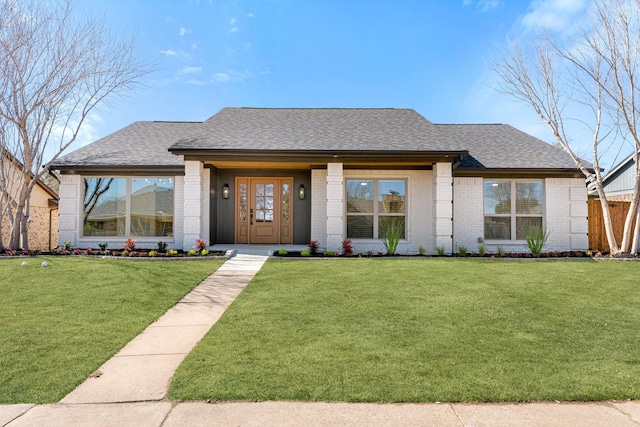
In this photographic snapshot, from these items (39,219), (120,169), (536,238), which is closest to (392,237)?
(536,238)

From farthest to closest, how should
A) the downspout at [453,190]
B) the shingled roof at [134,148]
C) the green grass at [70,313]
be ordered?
1. the shingled roof at [134,148]
2. the downspout at [453,190]
3. the green grass at [70,313]

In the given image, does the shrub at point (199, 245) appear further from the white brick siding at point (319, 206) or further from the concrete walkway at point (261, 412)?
the concrete walkway at point (261, 412)

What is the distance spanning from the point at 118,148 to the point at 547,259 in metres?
13.8

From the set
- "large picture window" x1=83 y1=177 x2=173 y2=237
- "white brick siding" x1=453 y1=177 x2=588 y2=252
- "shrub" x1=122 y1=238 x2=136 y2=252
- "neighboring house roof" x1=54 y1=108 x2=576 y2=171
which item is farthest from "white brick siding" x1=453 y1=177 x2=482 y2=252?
"shrub" x1=122 y1=238 x2=136 y2=252

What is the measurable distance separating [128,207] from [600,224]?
51.9 ft

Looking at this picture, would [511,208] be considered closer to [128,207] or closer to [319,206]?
[319,206]

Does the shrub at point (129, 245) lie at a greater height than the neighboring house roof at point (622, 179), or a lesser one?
lesser

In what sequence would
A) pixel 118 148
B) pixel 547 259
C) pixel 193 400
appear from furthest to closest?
1. pixel 118 148
2. pixel 547 259
3. pixel 193 400

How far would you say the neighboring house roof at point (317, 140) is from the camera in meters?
9.94

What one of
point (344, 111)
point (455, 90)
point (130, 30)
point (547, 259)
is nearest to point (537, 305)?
point (547, 259)

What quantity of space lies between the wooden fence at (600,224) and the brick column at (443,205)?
5.62m

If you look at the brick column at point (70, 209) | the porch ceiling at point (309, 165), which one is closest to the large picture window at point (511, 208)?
the porch ceiling at point (309, 165)

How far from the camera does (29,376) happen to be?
2920 mm

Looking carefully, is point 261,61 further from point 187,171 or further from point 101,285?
point 101,285
